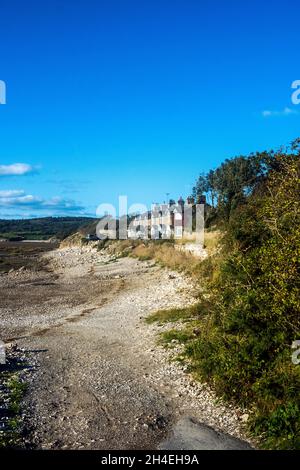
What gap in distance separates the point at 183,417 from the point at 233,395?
1240 millimetres

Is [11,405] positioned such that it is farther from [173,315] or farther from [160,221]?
[160,221]

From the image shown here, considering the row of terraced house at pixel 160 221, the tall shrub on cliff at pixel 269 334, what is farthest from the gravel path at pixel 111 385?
the row of terraced house at pixel 160 221

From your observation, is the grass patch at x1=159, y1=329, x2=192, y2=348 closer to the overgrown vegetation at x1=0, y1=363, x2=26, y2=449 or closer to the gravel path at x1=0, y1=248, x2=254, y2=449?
the gravel path at x1=0, y1=248, x2=254, y2=449

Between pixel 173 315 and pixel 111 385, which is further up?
pixel 173 315

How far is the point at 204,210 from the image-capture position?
190 feet

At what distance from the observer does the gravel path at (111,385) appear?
27.8 feet

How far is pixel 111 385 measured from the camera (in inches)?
449

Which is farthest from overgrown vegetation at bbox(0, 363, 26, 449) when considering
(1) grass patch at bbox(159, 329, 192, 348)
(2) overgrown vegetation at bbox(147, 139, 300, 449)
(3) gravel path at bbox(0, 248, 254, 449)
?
(1) grass patch at bbox(159, 329, 192, 348)

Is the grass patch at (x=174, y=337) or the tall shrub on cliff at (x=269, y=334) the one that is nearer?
the tall shrub on cliff at (x=269, y=334)

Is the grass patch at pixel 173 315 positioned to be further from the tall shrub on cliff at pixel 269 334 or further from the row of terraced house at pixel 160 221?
the row of terraced house at pixel 160 221

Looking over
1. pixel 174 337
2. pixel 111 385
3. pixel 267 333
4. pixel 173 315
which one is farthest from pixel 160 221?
pixel 267 333

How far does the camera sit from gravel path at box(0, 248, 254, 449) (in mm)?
8484

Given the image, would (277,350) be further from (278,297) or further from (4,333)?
(4,333)
